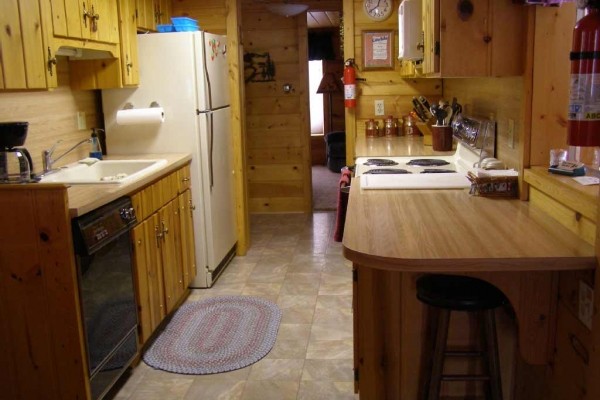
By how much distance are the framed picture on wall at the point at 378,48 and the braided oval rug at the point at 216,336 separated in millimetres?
2150

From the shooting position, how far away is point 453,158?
3.40 metres

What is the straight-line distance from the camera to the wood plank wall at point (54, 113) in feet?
9.43

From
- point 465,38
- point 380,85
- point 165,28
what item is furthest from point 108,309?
point 380,85

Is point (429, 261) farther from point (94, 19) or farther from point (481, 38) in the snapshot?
point (94, 19)

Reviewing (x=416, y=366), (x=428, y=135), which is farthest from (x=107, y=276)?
(x=428, y=135)

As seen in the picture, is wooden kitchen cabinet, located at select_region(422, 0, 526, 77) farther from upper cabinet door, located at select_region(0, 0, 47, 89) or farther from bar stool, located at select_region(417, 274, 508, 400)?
upper cabinet door, located at select_region(0, 0, 47, 89)

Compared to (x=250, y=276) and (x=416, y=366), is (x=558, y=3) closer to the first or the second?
(x=416, y=366)

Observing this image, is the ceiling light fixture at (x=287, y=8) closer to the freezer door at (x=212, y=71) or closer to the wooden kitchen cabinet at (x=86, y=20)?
the freezer door at (x=212, y=71)

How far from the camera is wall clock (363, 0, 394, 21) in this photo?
15.2 feet

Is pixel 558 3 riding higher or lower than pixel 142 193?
higher

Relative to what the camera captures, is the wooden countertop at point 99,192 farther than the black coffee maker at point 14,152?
No

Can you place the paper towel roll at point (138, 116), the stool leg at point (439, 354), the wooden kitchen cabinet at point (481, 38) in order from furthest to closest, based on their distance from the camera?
1. the paper towel roll at point (138, 116)
2. the wooden kitchen cabinet at point (481, 38)
3. the stool leg at point (439, 354)

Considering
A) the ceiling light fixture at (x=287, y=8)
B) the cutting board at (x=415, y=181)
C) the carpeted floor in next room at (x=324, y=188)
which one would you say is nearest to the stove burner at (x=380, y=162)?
the cutting board at (x=415, y=181)

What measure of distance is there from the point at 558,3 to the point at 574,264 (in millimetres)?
904
